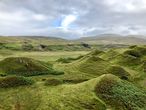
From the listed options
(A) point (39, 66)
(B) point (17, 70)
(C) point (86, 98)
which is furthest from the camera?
(A) point (39, 66)

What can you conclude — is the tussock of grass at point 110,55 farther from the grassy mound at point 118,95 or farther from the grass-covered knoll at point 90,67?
the grassy mound at point 118,95

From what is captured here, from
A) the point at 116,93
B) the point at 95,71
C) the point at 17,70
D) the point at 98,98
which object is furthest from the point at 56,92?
the point at 95,71

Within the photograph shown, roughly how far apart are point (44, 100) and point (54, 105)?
5.11 ft

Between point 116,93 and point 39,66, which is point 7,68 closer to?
point 39,66

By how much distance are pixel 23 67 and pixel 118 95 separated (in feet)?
59.6

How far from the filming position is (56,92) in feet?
103

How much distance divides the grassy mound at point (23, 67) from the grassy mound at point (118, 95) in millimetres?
14314

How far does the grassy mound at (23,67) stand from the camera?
43.6 metres

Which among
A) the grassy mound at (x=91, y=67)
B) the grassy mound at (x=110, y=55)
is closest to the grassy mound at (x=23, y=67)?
the grassy mound at (x=91, y=67)

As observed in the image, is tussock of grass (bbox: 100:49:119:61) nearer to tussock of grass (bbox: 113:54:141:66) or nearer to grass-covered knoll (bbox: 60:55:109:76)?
tussock of grass (bbox: 113:54:141:66)

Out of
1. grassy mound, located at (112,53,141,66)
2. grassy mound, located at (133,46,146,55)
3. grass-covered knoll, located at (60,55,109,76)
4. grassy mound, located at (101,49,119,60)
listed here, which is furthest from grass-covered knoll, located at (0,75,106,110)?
grassy mound, located at (101,49,119,60)

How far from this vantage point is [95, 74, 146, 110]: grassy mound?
30.4m

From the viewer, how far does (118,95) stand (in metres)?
31.4

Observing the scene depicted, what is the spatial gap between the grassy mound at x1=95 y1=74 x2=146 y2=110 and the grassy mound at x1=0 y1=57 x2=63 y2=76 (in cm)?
1431
